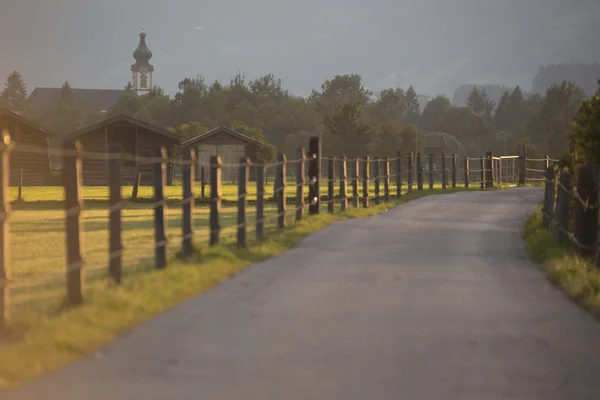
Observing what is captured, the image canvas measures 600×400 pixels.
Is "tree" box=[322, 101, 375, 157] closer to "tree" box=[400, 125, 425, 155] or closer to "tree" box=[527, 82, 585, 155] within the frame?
"tree" box=[400, 125, 425, 155]

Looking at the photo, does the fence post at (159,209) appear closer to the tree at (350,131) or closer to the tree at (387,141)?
the tree at (350,131)

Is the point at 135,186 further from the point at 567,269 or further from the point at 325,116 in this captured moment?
the point at 325,116

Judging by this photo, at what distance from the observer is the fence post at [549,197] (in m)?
17.1

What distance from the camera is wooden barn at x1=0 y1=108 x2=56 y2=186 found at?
52250mm

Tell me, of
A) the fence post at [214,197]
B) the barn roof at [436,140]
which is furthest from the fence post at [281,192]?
the barn roof at [436,140]

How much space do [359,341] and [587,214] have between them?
21.2ft

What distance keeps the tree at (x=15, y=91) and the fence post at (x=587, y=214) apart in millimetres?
156764

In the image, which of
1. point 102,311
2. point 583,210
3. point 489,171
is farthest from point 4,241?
point 489,171

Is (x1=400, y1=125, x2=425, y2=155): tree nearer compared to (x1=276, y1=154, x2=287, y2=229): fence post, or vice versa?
(x1=276, y1=154, x2=287, y2=229): fence post

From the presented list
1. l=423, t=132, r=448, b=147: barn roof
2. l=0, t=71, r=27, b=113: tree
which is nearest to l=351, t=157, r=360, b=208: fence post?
l=423, t=132, r=448, b=147: barn roof

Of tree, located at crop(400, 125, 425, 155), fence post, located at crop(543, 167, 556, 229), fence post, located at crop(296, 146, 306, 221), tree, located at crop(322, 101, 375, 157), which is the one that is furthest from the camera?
tree, located at crop(400, 125, 425, 155)

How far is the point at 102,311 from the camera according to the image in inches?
335

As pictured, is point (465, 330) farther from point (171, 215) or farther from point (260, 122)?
point (260, 122)

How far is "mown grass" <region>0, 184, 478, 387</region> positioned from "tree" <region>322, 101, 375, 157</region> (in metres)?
67.5
